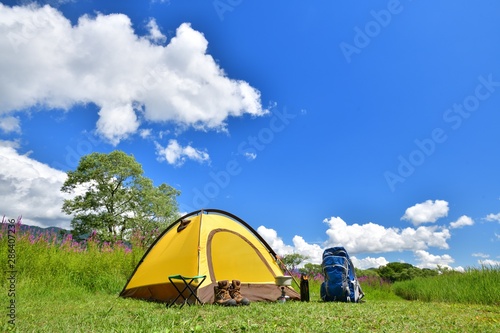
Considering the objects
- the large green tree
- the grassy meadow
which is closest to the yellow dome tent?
the grassy meadow

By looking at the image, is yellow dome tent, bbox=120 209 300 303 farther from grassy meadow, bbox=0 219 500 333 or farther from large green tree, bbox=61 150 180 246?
large green tree, bbox=61 150 180 246

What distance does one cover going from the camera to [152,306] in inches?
279

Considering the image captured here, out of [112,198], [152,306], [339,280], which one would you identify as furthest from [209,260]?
[112,198]

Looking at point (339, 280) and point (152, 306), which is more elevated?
point (339, 280)

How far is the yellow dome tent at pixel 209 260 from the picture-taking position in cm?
831

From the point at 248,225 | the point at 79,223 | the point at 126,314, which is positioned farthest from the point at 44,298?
the point at 79,223

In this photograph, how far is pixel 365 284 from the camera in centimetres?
1552

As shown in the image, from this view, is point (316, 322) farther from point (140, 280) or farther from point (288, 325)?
point (140, 280)

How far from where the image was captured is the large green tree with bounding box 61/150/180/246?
29.8 metres

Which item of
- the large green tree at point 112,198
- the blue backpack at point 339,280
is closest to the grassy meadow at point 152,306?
the blue backpack at point 339,280

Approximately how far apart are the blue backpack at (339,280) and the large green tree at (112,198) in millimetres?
22214

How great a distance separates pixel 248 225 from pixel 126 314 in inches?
188

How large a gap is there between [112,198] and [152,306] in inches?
996

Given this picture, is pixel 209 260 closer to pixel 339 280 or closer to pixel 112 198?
pixel 339 280
